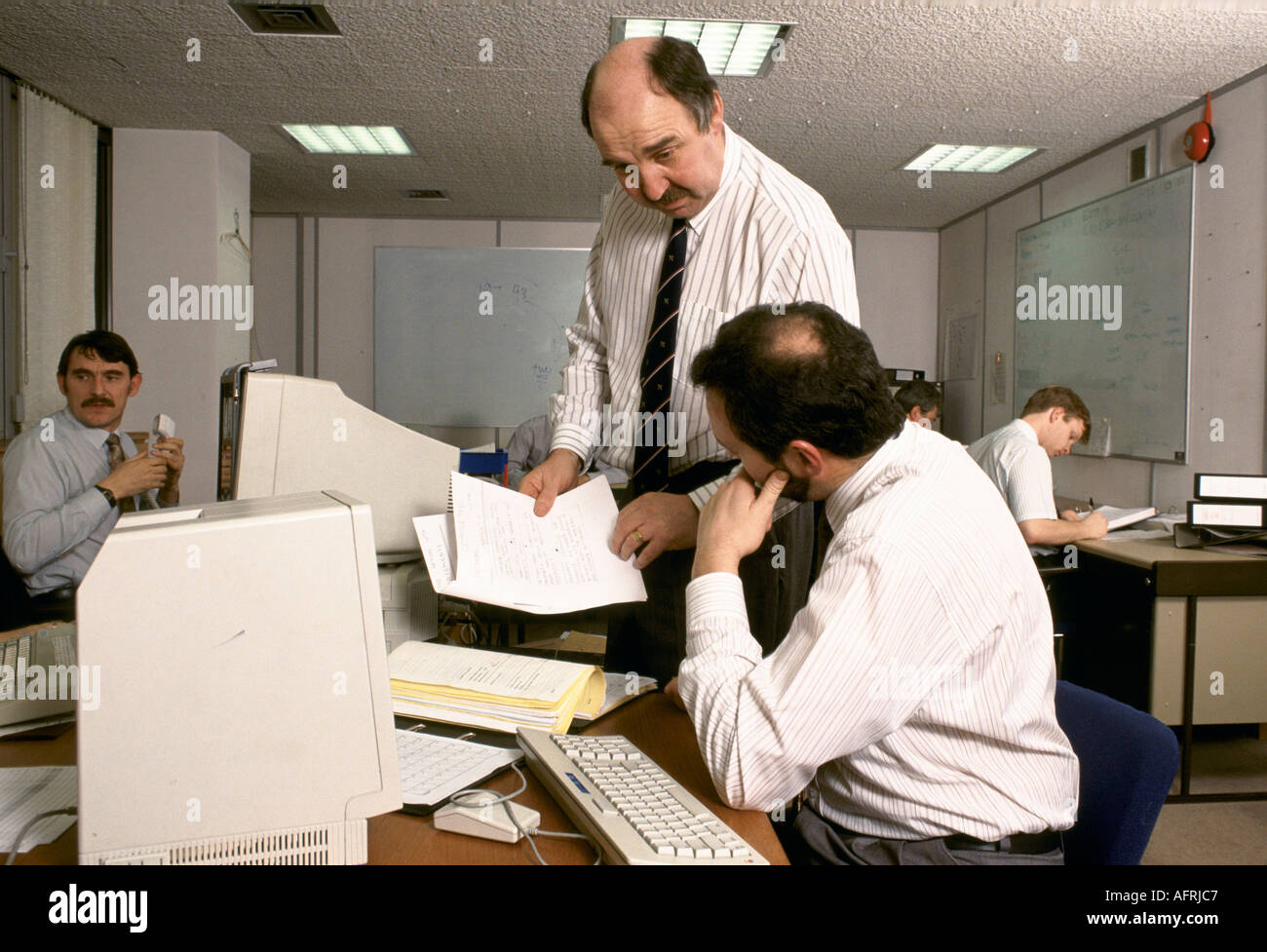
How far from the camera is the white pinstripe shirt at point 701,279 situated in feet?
4.14

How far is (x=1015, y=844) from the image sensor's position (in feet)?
3.21

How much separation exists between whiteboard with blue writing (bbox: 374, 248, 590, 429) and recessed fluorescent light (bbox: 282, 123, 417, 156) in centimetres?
148

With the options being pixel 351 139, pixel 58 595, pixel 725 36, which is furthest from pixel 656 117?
pixel 351 139

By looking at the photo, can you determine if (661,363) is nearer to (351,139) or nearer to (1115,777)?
(1115,777)

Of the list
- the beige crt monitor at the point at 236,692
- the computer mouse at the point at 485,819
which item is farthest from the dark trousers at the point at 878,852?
the beige crt monitor at the point at 236,692

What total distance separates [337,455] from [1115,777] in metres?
1.24

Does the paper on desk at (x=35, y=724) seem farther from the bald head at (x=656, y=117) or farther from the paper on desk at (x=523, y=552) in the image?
the bald head at (x=656, y=117)

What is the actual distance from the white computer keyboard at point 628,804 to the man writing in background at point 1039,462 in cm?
261

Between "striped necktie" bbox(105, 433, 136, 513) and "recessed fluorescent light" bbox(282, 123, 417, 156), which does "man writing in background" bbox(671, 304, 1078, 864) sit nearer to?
"striped necktie" bbox(105, 433, 136, 513)

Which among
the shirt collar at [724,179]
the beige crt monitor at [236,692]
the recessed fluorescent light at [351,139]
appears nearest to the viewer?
the beige crt monitor at [236,692]

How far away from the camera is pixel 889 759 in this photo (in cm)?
97

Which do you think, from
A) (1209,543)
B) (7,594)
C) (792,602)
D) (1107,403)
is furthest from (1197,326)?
(7,594)

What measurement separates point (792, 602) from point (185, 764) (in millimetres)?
843
